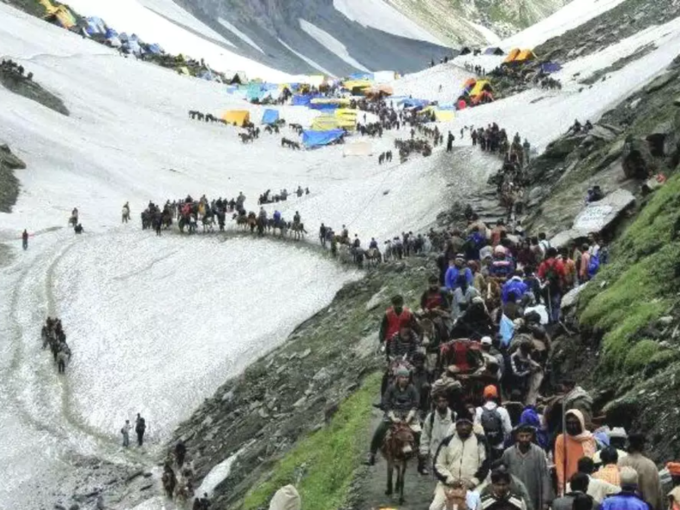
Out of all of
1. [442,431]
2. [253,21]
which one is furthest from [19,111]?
[253,21]

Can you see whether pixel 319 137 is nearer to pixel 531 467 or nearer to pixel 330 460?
pixel 330 460

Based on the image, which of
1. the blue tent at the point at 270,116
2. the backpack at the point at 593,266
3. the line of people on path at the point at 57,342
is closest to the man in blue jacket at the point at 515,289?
the backpack at the point at 593,266

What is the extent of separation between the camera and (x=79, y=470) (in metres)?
32.7

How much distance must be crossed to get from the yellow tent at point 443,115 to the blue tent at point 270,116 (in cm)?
1564

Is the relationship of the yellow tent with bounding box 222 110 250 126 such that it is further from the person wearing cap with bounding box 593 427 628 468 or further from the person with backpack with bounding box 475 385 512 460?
the person wearing cap with bounding box 593 427 628 468

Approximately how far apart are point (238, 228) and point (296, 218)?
15.8 feet

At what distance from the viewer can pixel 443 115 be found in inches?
3617

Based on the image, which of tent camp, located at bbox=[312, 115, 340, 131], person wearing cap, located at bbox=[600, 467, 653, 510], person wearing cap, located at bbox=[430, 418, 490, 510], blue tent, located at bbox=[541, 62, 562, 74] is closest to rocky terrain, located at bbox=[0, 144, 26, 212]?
tent camp, located at bbox=[312, 115, 340, 131]

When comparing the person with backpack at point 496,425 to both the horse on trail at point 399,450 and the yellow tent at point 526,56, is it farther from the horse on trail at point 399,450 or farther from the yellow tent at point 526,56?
the yellow tent at point 526,56

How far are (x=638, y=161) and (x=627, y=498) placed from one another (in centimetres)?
2294

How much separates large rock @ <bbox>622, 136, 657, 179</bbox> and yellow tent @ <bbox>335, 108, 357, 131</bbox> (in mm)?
63182

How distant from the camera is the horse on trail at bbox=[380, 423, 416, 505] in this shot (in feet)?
50.5

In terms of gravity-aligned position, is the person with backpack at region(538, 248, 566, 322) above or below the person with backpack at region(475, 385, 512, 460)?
above

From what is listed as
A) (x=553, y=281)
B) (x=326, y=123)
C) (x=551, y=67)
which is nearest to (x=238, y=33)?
(x=326, y=123)
